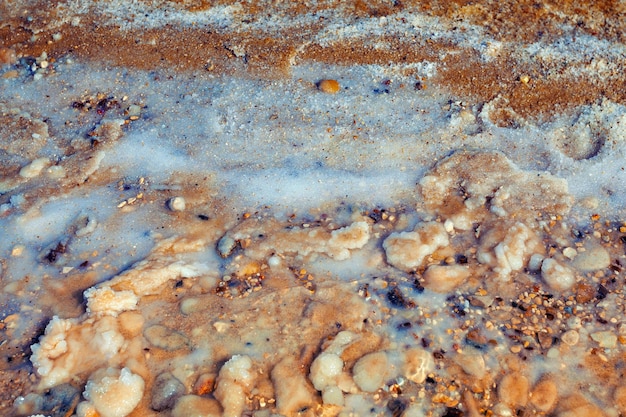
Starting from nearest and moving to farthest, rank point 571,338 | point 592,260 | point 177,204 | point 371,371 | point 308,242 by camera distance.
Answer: point 371,371 → point 571,338 → point 592,260 → point 308,242 → point 177,204

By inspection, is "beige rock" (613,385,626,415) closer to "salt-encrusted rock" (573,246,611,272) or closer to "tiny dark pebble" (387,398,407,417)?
"salt-encrusted rock" (573,246,611,272)

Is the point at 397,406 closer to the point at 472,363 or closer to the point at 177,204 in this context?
the point at 472,363

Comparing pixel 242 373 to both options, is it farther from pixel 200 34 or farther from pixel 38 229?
pixel 200 34

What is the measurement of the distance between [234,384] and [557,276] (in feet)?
5.40

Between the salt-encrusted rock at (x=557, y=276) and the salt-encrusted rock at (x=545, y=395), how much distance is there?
20.2 inches

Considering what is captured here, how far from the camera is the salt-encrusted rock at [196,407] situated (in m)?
2.53

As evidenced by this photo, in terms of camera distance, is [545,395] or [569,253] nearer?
[545,395]

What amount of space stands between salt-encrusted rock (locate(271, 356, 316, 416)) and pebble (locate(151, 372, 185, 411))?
42 centimetres

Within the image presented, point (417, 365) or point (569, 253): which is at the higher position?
point (569, 253)

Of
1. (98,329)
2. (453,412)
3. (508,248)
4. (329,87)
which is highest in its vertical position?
(329,87)

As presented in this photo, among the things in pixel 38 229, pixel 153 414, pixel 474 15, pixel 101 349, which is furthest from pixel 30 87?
pixel 474 15

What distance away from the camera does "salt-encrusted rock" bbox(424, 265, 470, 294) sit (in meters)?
2.96

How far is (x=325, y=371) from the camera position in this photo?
2639 mm

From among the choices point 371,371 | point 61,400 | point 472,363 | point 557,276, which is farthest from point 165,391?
point 557,276
